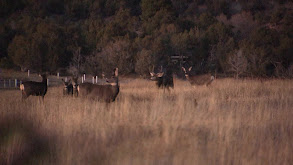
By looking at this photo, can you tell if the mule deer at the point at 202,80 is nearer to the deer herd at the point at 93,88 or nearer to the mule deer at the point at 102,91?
the deer herd at the point at 93,88

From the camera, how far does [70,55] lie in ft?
140

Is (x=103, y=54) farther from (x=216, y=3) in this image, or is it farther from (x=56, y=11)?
(x=216, y=3)

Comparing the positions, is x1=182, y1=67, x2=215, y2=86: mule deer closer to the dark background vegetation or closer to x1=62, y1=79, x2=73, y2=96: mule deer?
x1=62, y1=79, x2=73, y2=96: mule deer

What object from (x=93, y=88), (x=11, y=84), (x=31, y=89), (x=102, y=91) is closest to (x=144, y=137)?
(x=102, y=91)

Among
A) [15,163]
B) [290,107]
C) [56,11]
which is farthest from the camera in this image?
[56,11]

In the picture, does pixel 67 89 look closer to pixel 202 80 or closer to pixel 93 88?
pixel 93 88

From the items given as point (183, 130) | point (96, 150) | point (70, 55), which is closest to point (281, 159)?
point (183, 130)

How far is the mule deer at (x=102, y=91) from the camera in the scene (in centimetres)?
1034

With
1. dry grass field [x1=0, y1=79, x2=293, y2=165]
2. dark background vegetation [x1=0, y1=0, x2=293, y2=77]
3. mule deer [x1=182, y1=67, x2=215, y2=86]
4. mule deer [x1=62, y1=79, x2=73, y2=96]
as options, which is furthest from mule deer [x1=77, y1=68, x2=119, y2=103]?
dark background vegetation [x1=0, y1=0, x2=293, y2=77]

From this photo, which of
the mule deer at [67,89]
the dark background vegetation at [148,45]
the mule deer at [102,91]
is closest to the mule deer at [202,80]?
the mule deer at [67,89]

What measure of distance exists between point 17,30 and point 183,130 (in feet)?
147

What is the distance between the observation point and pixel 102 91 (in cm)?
1055

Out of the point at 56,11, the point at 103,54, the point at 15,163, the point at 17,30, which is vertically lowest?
the point at 15,163

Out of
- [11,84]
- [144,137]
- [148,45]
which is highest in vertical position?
[148,45]
